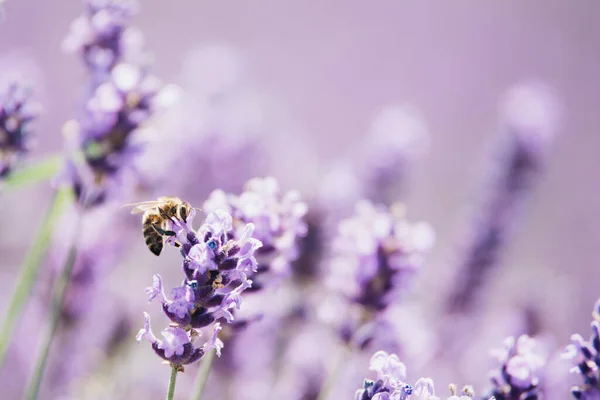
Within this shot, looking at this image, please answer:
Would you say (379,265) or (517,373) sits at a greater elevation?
(379,265)

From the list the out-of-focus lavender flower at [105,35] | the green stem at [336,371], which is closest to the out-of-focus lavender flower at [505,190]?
the green stem at [336,371]

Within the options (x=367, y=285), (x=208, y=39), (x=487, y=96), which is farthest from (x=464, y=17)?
(x=367, y=285)

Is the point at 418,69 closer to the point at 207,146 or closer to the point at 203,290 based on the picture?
the point at 207,146

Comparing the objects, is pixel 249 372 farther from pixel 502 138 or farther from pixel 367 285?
pixel 502 138

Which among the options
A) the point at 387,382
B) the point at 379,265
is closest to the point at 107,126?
the point at 379,265

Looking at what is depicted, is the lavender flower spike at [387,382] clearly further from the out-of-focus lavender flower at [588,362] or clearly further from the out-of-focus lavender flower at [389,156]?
the out-of-focus lavender flower at [389,156]

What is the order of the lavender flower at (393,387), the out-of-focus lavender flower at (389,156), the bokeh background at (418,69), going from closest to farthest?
the lavender flower at (393,387)
the out-of-focus lavender flower at (389,156)
the bokeh background at (418,69)

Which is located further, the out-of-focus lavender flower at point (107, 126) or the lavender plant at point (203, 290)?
the out-of-focus lavender flower at point (107, 126)
